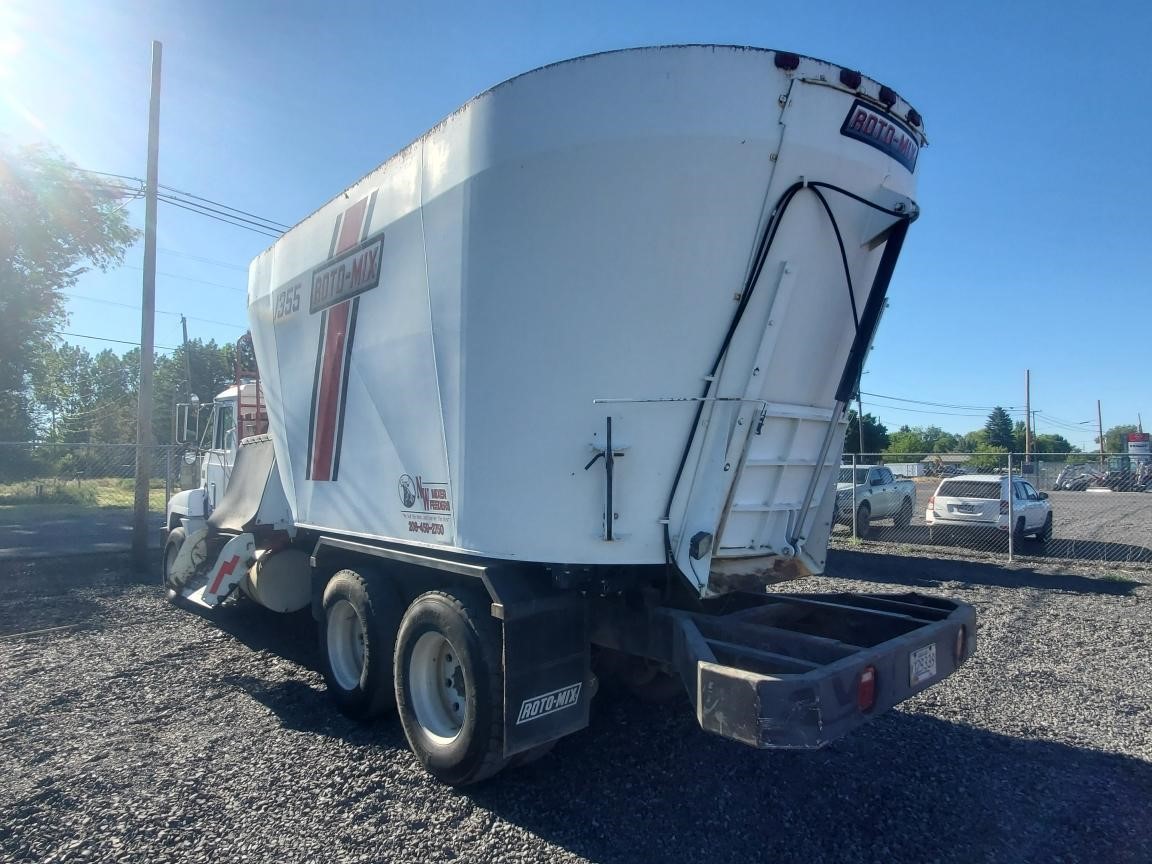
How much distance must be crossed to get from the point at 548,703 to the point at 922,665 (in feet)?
6.36

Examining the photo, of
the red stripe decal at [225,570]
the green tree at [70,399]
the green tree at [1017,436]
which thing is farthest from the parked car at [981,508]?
the green tree at [1017,436]

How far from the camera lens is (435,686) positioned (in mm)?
4492

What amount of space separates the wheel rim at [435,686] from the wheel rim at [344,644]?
107cm

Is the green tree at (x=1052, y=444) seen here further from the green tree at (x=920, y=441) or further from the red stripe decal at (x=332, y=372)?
the red stripe decal at (x=332, y=372)

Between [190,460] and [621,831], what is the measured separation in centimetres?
782

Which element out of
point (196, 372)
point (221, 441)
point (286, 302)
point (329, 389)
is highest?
point (196, 372)

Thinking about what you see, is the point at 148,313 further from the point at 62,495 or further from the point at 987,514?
the point at 62,495

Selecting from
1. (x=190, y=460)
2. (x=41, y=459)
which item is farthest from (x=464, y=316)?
(x=41, y=459)

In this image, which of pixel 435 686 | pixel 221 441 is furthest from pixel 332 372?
pixel 221 441

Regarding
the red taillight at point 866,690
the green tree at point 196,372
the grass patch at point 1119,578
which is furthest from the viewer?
the green tree at point 196,372

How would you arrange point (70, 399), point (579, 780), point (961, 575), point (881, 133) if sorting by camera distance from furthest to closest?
1. point (70, 399)
2. point (961, 575)
3. point (579, 780)
4. point (881, 133)

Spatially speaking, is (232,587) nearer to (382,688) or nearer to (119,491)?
(382,688)

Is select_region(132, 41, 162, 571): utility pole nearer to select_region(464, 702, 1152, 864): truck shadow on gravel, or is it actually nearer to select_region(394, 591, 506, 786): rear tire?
select_region(394, 591, 506, 786): rear tire

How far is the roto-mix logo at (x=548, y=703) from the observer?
3.75 m
